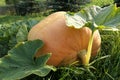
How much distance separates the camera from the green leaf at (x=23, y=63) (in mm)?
1646

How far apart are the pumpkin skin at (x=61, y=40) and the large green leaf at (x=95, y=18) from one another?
0.08 meters

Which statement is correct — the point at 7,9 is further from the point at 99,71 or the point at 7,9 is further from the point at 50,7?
the point at 99,71

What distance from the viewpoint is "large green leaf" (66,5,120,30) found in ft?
5.72

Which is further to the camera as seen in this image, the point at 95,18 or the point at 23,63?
the point at 95,18

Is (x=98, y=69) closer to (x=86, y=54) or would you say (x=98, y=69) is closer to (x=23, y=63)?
(x=86, y=54)

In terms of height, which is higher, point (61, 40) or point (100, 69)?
point (61, 40)

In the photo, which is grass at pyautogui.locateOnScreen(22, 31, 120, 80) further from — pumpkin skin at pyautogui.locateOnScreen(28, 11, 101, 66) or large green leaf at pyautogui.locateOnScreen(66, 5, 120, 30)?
large green leaf at pyautogui.locateOnScreen(66, 5, 120, 30)

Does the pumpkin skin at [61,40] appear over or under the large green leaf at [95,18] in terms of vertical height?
under

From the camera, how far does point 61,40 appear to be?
73.2 inches

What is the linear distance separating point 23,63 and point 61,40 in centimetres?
25

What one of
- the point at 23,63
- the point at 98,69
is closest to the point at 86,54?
the point at 98,69

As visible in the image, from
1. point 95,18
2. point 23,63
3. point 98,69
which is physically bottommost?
point 98,69

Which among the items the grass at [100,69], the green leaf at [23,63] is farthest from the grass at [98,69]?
the green leaf at [23,63]

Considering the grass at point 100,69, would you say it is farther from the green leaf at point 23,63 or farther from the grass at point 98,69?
the green leaf at point 23,63
